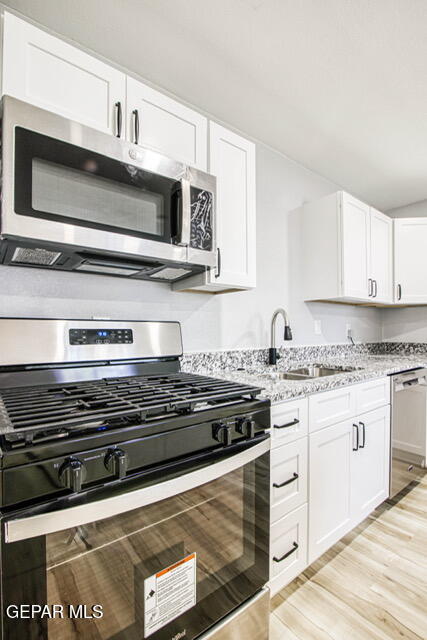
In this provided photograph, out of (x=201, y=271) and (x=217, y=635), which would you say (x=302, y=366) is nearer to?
(x=201, y=271)

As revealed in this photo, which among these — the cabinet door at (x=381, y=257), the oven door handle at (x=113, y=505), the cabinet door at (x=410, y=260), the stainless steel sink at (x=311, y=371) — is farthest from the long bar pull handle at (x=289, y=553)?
the cabinet door at (x=410, y=260)

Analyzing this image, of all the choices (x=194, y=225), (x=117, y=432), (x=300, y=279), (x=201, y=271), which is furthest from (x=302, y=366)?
(x=117, y=432)

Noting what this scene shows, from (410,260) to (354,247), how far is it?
90 centimetres

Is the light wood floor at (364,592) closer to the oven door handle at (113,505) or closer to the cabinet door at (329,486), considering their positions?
the cabinet door at (329,486)

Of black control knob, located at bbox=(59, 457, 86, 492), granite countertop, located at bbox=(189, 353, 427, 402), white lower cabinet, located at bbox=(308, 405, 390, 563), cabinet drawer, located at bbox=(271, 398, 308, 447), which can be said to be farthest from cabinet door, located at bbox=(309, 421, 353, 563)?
black control knob, located at bbox=(59, 457, 86, 492)

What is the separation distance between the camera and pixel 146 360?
1598 mm

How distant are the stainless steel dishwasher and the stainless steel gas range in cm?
140

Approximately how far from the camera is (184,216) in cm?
136

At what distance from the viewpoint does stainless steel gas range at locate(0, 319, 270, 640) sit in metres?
0.72

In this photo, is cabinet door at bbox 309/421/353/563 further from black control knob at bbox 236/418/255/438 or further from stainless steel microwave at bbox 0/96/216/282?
stainless steel microwave at bbox 0/96/216/282

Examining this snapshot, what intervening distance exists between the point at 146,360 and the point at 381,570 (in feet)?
4.87

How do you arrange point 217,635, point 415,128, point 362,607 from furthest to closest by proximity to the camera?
point 415,128 < point 362,607 < point 217,635

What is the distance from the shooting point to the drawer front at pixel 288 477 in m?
1.36

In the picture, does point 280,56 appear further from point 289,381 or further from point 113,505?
point 113,505
